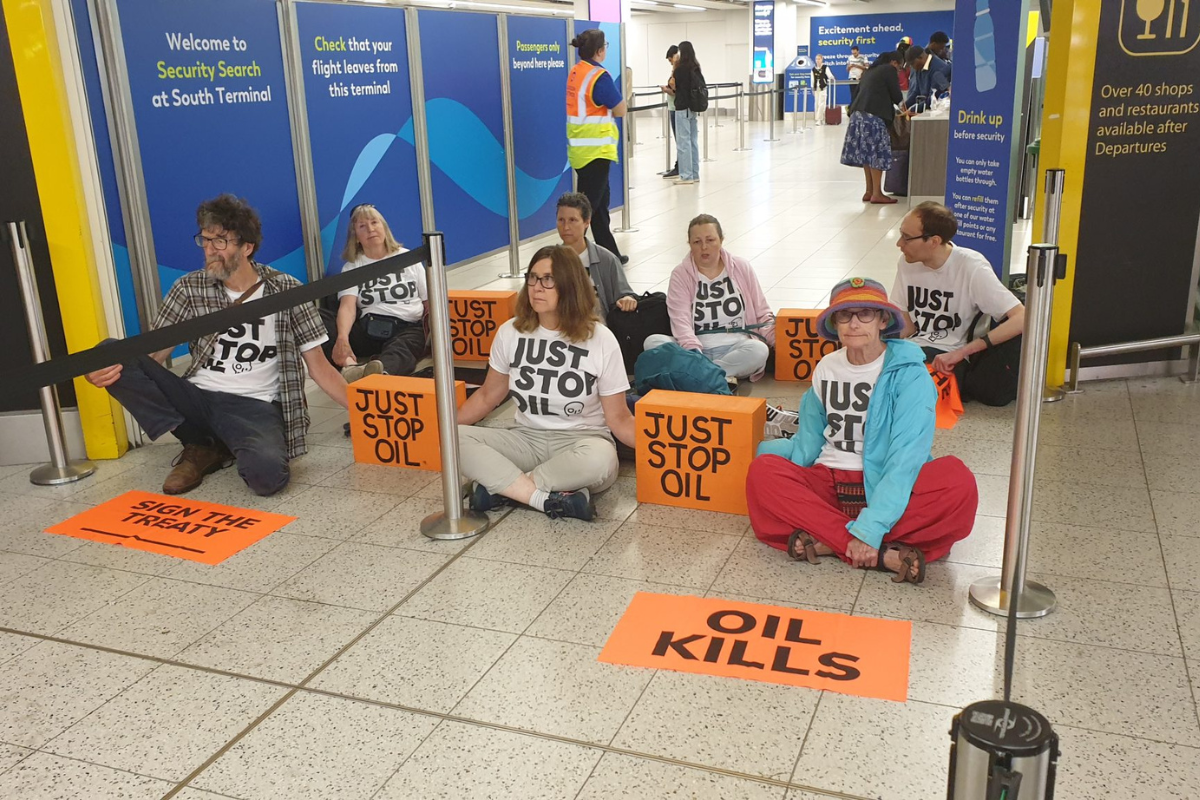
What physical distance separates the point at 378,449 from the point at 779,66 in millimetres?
24318

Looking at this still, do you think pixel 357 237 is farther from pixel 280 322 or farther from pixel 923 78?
pixel 923 78

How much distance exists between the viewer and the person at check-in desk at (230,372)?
4332mm

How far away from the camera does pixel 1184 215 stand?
16.5 ft

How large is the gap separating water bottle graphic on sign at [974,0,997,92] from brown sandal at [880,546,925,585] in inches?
142

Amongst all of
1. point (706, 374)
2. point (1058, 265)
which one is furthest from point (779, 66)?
point (1058, 265)

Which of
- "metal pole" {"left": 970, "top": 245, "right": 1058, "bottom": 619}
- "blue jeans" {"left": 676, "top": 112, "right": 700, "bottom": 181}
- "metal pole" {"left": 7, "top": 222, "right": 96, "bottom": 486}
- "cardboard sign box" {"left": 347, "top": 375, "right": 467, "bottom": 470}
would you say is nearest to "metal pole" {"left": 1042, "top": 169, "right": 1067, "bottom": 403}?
"metal pole" {"left": 970, "top": 245, "right": 1058, "bottom": 619}

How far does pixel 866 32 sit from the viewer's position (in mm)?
29547

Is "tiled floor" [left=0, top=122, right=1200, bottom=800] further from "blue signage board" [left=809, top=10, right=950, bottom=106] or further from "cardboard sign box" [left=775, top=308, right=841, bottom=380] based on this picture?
"blue signage board" [left=809, top=10, right=950, bottom=106]

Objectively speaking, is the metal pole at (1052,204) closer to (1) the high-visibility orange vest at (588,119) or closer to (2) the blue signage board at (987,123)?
(2) the blue signage board at (987,123)

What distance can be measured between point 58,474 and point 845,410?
10.6 ft

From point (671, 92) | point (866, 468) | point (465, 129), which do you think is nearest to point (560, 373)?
point (866, 468)

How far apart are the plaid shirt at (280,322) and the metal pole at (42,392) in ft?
1.51

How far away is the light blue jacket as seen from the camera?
10.7 ft

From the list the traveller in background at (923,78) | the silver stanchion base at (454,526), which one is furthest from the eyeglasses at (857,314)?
the traveller in background at (923,78)
